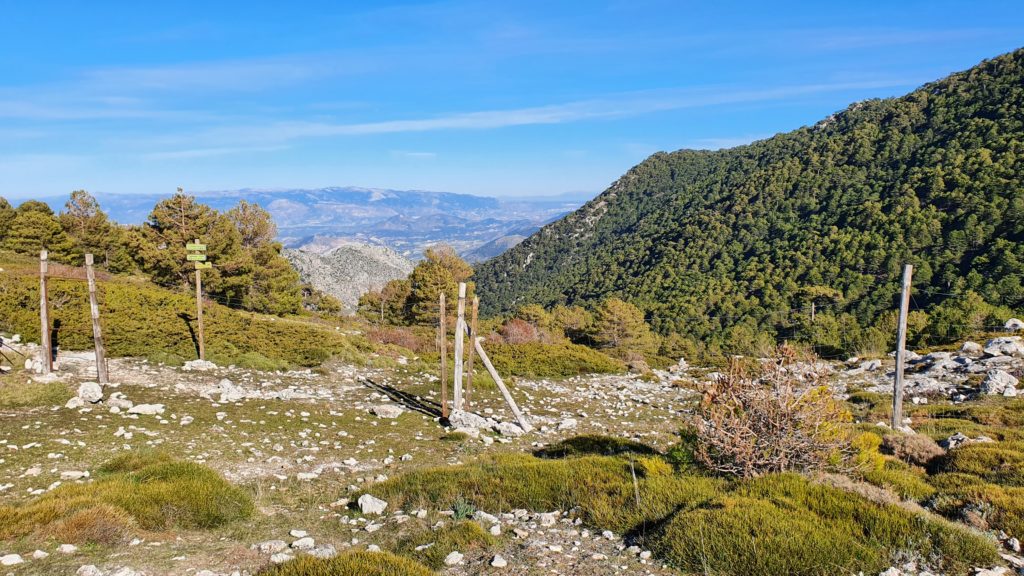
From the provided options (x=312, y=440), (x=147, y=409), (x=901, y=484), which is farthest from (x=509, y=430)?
(x=901, y=484)

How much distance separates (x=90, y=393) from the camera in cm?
1262

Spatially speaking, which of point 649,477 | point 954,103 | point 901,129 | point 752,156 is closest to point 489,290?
point 752,156

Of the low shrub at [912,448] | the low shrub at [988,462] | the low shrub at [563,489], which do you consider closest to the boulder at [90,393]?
the low shrub at [563,489]

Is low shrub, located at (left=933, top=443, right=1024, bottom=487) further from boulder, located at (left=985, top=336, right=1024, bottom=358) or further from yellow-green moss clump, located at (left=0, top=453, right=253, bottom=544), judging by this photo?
boulder, located at (left=985, top=336, right=1024, bottom=358)

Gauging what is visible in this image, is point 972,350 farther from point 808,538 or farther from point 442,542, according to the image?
Result: point 442,542

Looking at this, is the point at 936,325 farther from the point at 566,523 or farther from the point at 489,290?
the point at 489,290

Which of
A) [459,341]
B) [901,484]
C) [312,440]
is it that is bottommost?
[312,440]

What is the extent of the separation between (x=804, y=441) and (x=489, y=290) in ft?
508

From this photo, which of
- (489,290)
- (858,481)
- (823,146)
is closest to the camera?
(858,481)

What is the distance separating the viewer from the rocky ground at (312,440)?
548 cm

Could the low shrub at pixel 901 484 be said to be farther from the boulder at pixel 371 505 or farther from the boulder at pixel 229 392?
the boulder at pixel 229 392

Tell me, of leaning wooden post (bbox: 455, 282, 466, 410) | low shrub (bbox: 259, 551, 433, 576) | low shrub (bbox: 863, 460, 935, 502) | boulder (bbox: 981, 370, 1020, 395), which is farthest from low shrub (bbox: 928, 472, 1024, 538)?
boulder (bbox: 981, 370, 1020, 395)

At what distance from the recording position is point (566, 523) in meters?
6.61

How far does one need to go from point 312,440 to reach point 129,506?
17.9 feet
